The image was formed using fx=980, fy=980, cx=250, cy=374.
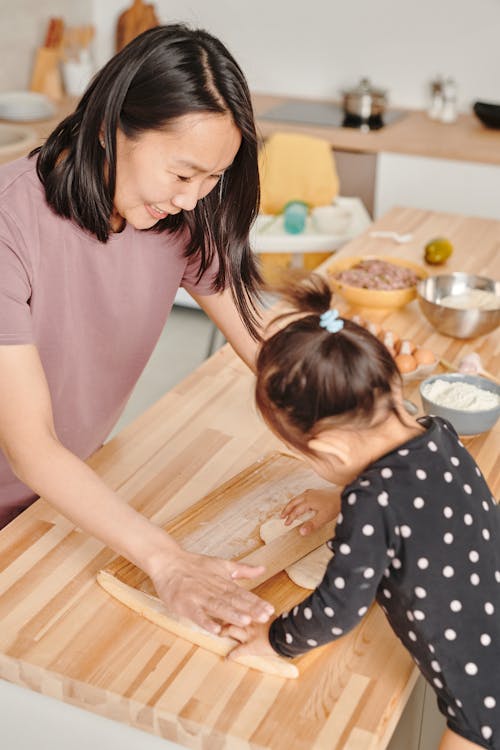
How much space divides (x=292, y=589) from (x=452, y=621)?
24 centimetres

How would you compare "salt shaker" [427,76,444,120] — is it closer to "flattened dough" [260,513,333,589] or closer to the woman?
the woman

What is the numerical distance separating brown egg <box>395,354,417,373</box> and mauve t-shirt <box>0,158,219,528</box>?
16.0 inches

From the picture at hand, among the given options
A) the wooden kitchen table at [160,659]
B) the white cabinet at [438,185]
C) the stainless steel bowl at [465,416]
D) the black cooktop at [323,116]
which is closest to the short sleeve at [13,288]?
the wooden kitchen table at [160,659]

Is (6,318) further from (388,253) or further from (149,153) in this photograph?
(388,253)

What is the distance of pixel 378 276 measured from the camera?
2.16m

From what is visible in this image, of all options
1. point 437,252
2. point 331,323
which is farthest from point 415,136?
point 331,323

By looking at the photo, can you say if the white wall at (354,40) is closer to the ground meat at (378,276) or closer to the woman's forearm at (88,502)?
the ground meat at (378,276)

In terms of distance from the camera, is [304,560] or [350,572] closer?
[350,572]

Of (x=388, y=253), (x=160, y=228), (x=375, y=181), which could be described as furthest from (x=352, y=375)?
(x=375, y=181)

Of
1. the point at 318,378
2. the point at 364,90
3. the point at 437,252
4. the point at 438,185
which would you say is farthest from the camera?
the point at 364,90

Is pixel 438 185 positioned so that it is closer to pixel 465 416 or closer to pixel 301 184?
pixel 301 184

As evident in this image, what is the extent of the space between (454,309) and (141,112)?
922 mm

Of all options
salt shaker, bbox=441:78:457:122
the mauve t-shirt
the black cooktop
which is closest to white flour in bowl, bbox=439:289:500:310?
the mauve t-shirt

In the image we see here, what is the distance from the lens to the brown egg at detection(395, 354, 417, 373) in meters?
1.79
